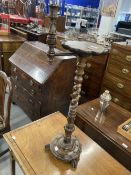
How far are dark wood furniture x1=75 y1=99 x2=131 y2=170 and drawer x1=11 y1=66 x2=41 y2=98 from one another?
49cm

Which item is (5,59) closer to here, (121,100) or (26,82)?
(26,82)

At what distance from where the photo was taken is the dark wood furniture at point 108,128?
3.96 feet

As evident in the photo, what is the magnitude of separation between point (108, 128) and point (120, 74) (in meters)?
0.64

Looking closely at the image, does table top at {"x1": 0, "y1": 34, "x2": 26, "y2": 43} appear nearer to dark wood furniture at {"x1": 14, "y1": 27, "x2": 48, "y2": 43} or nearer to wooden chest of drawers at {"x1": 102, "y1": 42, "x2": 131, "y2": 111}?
dark wood furniture at {"x1": 14, "y1": 27, "x2": 48, "y2": 43}

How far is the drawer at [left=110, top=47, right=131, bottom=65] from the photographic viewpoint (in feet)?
5.32

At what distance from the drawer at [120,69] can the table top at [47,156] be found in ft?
2.75

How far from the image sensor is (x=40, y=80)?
5.34ft

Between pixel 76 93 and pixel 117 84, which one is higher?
pixel 76 93

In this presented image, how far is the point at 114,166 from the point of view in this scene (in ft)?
3.15

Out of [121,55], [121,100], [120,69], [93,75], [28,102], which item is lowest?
[28,102]

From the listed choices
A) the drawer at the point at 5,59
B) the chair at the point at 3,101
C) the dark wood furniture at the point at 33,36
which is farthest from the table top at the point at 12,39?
the chair at the point at 3,101

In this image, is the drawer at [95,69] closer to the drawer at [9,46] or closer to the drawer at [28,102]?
the drawer at [28,102]

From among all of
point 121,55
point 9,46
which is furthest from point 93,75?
point 9,46

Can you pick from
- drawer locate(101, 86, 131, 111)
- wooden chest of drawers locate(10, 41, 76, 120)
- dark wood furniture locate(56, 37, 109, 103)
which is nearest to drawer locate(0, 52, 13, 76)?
wooden chest of drawers locate(10, 41, 76, 120)
